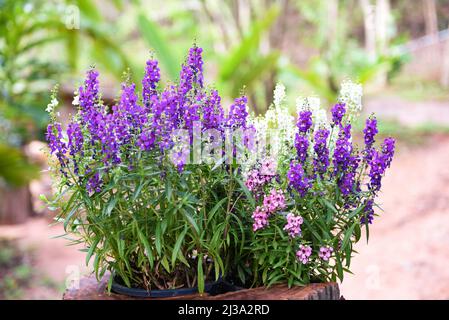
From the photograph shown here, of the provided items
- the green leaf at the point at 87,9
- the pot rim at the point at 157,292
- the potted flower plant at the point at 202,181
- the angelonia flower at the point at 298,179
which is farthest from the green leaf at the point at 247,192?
the green leaf at the point at 87,9

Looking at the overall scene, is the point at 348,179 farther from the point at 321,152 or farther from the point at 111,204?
the point at 111,204

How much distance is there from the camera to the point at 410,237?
5.80 metres

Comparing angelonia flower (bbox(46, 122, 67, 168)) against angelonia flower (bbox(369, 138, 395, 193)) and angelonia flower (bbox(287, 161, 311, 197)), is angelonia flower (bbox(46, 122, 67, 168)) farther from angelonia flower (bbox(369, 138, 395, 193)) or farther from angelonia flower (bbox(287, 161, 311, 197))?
angelonia flower (bbox(369, 138, 395, 193))

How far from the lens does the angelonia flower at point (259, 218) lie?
67.7 inches

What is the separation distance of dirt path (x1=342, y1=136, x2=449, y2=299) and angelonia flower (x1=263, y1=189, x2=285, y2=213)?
2.92 metres

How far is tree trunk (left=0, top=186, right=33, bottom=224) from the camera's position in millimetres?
6500

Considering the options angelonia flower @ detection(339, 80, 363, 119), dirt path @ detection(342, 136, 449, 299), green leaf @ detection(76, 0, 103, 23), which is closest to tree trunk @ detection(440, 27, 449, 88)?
dirt path @ detection(342, 136, 449, 299)

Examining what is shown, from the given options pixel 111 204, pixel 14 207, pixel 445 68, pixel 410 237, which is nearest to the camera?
pixel 111 204

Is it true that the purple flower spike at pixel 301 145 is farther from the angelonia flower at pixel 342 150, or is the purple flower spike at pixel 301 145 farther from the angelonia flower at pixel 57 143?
the angelonia flower at pixel 57 143

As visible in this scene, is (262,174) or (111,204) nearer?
(111,204)

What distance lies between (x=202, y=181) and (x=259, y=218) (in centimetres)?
21

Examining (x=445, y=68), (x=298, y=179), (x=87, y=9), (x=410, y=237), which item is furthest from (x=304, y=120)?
(x=445, y=68)

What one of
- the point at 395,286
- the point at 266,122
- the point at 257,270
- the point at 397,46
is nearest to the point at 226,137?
the point at 266,122

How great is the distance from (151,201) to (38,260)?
3921 millimetres
